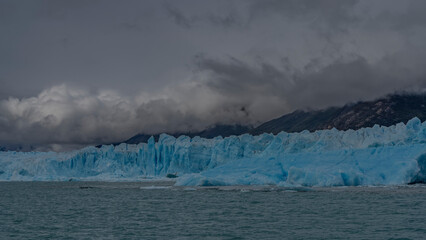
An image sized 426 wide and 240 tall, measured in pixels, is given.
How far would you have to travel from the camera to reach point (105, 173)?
2972 inches

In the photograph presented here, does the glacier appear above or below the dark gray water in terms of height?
above

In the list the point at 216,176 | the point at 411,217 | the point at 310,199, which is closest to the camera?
the point at 411,217

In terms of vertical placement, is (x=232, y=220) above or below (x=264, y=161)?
below

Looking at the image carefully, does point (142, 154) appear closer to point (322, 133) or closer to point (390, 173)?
point (322, 133)

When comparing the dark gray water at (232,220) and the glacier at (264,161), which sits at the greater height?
the glacier at (264,161)

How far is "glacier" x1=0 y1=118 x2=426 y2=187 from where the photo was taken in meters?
37.8

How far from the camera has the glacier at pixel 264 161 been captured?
3784 centimetres

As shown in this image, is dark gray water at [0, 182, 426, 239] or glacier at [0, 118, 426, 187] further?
glacier at [0, 118, 426, 187]

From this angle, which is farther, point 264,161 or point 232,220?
point 264,161

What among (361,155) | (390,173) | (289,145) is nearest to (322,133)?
(289,145)

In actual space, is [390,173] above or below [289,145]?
below

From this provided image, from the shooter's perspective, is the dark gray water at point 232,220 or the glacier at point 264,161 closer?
the dark gray water at point 232,220

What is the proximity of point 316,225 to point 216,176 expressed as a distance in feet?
86.5

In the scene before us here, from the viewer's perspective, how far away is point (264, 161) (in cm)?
4409
